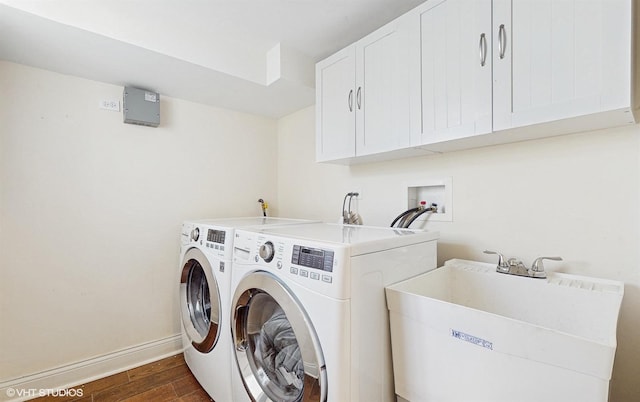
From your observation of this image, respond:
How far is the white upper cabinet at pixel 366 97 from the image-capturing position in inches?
56.9

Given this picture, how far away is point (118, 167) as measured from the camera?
196 cm

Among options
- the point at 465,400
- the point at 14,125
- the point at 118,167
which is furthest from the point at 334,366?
the point at 14,125

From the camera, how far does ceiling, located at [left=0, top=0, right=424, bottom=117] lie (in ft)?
4.56

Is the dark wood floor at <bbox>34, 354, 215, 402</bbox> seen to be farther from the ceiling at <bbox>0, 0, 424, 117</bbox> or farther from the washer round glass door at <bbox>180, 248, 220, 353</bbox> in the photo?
the ceiling at <bbox>0, 0, 424, 117</bbox>

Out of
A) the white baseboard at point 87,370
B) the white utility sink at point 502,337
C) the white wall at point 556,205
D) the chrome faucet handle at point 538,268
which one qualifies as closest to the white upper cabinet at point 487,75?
the white wall at point 556,205

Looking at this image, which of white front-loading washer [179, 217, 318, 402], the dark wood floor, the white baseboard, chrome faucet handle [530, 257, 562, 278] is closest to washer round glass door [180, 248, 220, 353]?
white front-loading washer [179, 217, 318, 402]

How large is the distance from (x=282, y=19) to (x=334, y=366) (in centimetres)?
174

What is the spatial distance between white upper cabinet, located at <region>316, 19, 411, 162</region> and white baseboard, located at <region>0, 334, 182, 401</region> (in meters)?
1.82

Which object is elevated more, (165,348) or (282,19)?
(282,19)

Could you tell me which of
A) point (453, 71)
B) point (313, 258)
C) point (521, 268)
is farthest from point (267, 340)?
point (453, 71)

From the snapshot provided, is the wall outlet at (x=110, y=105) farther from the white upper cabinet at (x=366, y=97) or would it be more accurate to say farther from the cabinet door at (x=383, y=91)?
the cabinet door at (x=383, y=91)

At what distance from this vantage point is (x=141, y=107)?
1997mm

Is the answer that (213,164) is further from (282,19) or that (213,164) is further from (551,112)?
(551,112)

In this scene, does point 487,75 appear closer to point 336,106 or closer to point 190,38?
point 336,106
